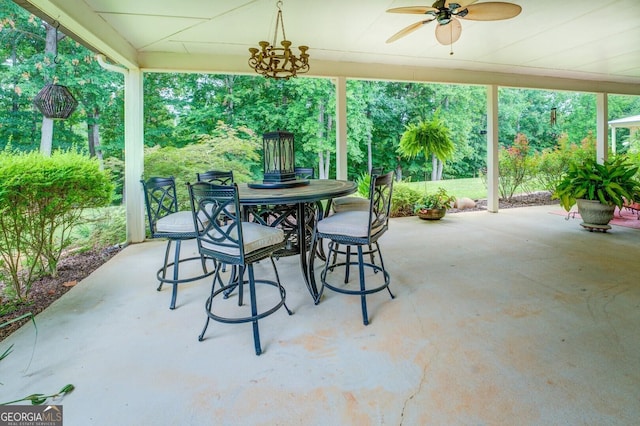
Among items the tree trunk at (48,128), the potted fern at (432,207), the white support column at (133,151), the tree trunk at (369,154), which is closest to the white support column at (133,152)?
the white support column at (133,151)

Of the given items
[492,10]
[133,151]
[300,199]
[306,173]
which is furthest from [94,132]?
[492,10]

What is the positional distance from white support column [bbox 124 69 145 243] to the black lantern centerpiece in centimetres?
247

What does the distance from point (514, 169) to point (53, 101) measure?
8216 millimetres

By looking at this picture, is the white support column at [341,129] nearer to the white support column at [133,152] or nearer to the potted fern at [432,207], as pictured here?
the potted fern at [432,207]

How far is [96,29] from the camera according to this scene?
10.6ft

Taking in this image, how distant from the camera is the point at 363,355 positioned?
1767 millimetres

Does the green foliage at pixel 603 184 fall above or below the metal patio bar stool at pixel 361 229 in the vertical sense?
above

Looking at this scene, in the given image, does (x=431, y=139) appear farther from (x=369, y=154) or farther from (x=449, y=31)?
(x=369, y=154)

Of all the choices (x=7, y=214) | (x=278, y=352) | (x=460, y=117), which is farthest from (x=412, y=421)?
(x=460, y=117)

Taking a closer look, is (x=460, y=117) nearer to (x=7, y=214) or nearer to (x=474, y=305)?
(x=474, y=305)

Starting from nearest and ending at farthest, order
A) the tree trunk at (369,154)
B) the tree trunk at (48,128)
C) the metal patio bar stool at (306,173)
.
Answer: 1. the metal patio bar stool at (306,173)
2. the tree trunk at (48,128)
3. the tree trunk at (369,154)

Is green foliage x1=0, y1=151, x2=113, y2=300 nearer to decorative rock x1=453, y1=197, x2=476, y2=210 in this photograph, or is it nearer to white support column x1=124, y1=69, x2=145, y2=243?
white support column x1=124, y1=69, x2=145, y2=243

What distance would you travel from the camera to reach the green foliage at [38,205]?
246cm

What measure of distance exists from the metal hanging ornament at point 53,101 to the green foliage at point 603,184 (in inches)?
247
